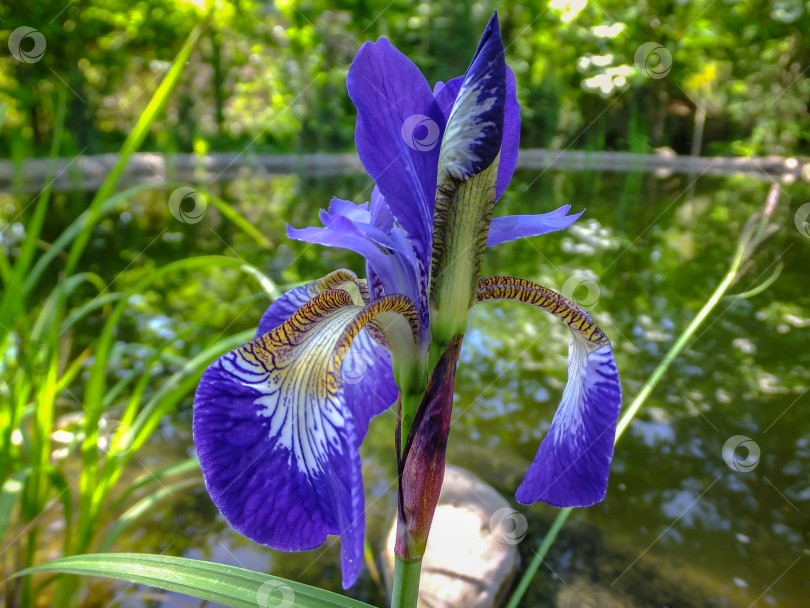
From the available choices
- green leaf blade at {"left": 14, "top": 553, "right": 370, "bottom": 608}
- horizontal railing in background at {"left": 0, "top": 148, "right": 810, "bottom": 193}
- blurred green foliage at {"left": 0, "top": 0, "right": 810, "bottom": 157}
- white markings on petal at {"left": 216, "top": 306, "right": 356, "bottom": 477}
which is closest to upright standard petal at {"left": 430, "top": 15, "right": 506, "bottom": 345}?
white markings on petal at {"left": 216, "top": 306, "right": 356, "bottom": 477}

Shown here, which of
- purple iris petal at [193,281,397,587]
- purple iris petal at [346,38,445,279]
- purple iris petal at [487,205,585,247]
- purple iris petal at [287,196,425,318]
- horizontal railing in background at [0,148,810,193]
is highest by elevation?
horizontal railing in background at [0,148,810,193]

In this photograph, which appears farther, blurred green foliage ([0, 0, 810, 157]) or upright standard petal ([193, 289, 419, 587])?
blurred green foliage ([0, 0, 810, 157])

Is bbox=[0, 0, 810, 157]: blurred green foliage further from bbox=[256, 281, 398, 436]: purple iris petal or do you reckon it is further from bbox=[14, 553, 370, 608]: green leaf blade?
bbox=[14, 553, 370, 608]: green leaf blade

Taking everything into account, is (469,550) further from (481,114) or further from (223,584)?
(481,114)

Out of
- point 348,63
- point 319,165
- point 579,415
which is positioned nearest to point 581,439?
point 579,415

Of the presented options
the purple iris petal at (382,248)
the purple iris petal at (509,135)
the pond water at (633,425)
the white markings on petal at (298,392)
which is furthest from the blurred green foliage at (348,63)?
the white markings on petal at (298,392)

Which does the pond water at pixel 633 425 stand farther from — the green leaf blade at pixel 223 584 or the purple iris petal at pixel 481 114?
the purple iris petal at pixel 481 114

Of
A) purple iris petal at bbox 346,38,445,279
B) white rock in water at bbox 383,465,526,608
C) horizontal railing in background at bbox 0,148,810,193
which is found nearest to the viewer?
purple iris petal at bbox 346,38,445,279
